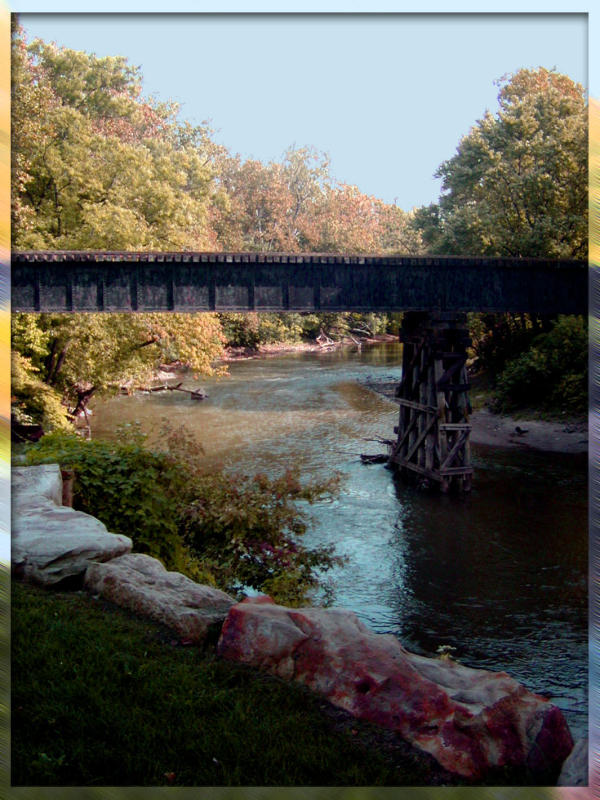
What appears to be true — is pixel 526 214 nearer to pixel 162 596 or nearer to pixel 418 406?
pixel 418 406

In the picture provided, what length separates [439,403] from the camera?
1906 cm

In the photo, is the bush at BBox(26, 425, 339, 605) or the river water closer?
the bush at BBox(26, 425, 339, 605)

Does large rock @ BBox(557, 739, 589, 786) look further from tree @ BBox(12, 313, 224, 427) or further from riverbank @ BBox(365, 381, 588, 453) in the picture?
riverbank @ BBox(365, 381, 588, 453)

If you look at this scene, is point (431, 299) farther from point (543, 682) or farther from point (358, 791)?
point (358, 791)

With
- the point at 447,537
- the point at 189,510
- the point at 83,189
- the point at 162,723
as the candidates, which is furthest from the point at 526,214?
the point at 162,723

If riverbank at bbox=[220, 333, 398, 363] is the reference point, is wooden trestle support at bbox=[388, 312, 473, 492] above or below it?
below

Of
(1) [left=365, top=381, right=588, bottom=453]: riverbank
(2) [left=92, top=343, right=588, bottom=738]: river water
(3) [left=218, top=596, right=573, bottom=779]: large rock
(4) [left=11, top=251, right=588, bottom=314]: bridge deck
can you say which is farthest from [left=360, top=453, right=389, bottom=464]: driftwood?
(3) [left=218, top=596, right=573, bottom=779]: large rock

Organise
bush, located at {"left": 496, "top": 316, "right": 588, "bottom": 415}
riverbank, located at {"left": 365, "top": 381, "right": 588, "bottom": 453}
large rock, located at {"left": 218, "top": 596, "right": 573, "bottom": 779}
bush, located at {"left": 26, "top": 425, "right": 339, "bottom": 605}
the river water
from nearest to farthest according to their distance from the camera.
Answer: large rock, located at {"left": 218, "top": 596, "right": 573, "bottom": 779} → bush, located at {"left": 26, "top": 425, "right": 339, "bottom": 605} → the river water → riverbank, located at {"left": 365, "top": 381, "right": 588, "bottom": 453} → bush, located at {"left": 496, "top": 316, "right": 588, "bottom": 415}

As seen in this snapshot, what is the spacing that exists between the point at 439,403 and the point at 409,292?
2956 mm

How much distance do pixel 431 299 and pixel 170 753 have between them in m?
16.3

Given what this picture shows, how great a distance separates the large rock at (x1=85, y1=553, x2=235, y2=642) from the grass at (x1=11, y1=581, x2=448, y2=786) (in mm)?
223

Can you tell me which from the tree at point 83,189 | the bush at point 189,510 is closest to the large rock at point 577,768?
the bush at point 189,510

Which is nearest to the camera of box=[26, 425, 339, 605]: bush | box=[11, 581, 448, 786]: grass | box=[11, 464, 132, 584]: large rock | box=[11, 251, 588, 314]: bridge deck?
box=[11, 581, 448, 786]: grass

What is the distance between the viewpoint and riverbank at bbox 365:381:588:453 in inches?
936
